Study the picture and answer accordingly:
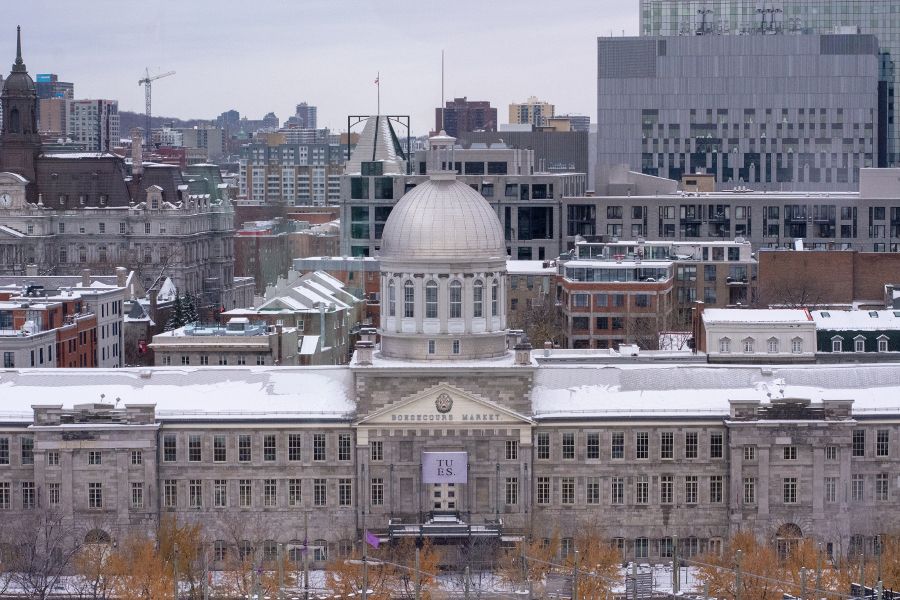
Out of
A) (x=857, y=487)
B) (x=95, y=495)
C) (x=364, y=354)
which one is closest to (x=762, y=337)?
(x=857, y=487)

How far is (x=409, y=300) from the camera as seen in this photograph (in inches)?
4397

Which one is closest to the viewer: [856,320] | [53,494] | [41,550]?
[41,550]

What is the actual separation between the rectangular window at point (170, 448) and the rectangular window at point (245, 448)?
9.74 ft

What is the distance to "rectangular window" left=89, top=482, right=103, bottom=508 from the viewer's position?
356 ft

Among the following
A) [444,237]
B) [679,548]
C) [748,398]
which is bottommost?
[679,548]

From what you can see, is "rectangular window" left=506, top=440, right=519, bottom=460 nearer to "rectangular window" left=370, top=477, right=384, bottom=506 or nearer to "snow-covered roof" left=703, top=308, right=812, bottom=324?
"rectangular window" left=370, top=477, right=384, bottom=506

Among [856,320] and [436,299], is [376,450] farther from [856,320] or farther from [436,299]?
[856,320]

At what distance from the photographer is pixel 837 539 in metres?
108

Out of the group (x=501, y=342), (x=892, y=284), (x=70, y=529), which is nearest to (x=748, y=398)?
(x=501, y=342)

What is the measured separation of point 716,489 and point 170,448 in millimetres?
25537

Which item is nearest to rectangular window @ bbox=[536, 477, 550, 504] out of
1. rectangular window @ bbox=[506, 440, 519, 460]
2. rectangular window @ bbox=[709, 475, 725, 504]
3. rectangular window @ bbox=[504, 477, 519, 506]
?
rectangular window @ bbox=[504, 477, 519, 506]

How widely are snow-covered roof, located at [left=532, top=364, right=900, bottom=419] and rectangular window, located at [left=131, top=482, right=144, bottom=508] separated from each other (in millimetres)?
18682

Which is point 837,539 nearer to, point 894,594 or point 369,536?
point 894,594

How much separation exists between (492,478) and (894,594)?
21770mm
